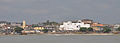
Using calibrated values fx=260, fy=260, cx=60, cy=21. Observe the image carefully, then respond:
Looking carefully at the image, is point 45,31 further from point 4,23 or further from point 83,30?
point 4,23

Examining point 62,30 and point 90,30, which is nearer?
point 90,30

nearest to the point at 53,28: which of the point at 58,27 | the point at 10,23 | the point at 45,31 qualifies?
the point at 58,27

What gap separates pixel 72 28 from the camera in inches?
4606

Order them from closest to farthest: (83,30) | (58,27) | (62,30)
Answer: (83,30)
(62,30)
(58,27)

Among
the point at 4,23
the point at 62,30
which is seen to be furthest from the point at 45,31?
the point at 4,23

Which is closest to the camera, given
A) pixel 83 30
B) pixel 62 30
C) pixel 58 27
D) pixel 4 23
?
pixel 83 30

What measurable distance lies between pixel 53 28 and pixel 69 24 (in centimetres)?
797

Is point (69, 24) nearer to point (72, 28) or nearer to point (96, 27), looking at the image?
point (72, 28)

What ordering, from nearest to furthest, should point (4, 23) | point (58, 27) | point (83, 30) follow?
point (83, 30), point (58, 27), point (4, 23)

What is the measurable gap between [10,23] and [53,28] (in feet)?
104

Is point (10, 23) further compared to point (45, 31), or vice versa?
point (10, 23)

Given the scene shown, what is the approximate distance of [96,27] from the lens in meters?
117

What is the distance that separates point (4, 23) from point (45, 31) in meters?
38.2

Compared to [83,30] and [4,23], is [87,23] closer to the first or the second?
[83,30]
